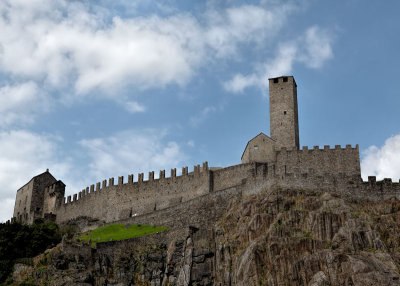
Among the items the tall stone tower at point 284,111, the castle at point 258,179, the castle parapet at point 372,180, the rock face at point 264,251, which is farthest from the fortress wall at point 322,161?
the rock face at point 264,251

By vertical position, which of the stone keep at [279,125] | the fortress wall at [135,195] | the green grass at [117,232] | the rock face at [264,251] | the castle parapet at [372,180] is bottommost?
the rock face at [264,251]

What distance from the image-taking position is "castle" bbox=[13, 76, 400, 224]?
5494 cm

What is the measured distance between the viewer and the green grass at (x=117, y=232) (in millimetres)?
63156

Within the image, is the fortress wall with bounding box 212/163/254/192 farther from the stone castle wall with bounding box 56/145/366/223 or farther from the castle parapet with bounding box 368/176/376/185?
the castle parapet with bounding box 368/176/376/185

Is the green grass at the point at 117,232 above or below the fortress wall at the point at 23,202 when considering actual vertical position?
below

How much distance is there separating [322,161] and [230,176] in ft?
33.2

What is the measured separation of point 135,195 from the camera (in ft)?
248

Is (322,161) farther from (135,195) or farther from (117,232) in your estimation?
(135,195)

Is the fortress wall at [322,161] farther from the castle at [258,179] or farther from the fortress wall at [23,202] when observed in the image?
the fortress wall at [23,202]

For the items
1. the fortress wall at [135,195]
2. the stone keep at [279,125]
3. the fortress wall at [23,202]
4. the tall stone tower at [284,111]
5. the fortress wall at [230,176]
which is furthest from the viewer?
the fortress wall at [23,202]

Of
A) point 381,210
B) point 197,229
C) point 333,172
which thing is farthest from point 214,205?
point 381,210

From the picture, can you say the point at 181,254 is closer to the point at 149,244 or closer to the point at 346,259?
the point at 149,244

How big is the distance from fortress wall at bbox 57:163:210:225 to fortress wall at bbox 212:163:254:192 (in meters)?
1.17

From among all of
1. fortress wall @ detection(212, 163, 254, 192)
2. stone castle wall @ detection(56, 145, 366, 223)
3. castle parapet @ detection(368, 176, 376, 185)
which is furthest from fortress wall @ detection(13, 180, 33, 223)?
castle parapet @ detection(368, 176, 376, 185)
